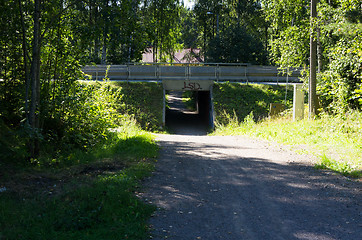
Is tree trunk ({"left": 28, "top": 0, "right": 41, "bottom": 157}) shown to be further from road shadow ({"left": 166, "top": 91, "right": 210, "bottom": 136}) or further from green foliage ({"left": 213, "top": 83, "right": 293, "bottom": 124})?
green foliage ({"left": 213, "top": 83, "right": 293, "bottom": 124})

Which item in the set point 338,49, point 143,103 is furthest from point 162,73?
point 338,49

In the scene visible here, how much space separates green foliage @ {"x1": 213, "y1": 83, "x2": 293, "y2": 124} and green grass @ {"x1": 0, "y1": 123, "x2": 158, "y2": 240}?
55.4 feet

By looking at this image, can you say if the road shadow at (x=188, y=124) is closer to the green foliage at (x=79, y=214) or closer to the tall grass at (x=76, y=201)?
the tall grass at (x=76, y=201)

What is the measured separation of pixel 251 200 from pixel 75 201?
9.79 ft

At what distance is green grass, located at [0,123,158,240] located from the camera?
466 centimetres

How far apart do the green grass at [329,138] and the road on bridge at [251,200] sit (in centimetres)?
66

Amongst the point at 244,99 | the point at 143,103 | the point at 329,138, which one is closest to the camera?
the point at 329,138

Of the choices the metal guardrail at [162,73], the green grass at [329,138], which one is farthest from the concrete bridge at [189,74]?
the green grass at [329,138]

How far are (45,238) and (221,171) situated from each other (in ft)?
15.1

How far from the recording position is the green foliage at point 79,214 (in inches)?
180

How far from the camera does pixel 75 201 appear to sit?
5578 mm

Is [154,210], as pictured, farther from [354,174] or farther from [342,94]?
[342,94]

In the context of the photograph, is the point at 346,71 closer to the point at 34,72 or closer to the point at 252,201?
the point at 252,201

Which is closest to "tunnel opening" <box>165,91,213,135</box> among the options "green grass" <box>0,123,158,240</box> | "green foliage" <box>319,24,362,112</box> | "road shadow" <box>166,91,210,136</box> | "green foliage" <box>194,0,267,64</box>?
"road shadow" <box>166,91,210,136</box>
